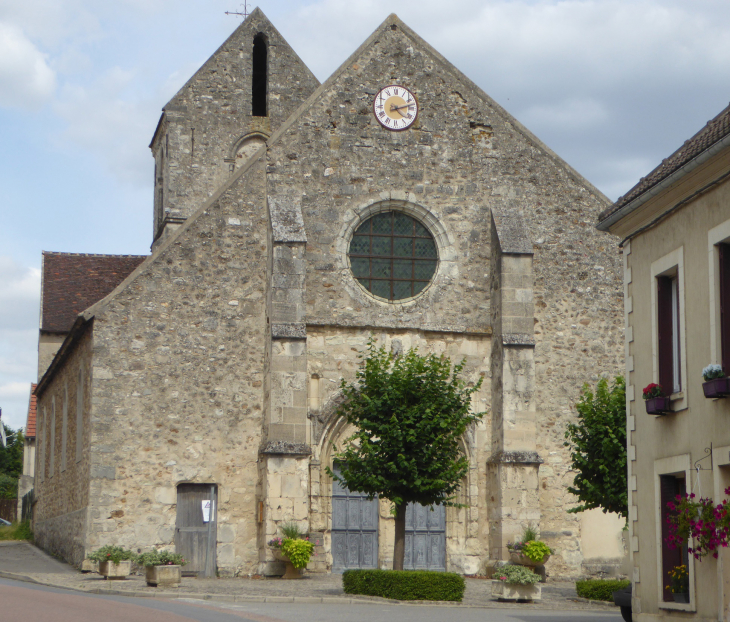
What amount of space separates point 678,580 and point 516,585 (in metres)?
4.41

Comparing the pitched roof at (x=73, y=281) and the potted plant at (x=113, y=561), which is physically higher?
the pitched roof at (x=73, y=281)

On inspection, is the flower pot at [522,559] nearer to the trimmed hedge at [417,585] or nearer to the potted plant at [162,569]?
the trimmed hedge at [417,585]

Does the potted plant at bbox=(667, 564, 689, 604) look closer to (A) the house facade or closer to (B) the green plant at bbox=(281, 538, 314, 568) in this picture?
(A) the house facade

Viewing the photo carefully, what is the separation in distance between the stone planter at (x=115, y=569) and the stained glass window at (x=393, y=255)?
7.06 meters

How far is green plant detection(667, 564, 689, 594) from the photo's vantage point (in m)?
11.8

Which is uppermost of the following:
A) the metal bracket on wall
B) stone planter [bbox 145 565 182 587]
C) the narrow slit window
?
the narrow slit window

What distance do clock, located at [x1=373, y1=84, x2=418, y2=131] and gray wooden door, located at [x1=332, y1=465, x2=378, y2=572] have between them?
22.9ft

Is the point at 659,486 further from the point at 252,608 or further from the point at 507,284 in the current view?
the point at 507,284

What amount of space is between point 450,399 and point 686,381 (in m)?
6.26

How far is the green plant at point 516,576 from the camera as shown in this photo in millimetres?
16016

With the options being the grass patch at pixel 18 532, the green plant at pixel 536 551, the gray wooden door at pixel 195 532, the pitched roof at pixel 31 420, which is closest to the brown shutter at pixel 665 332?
the green plant at pixel 536 551

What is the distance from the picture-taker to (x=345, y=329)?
20672 millimetres

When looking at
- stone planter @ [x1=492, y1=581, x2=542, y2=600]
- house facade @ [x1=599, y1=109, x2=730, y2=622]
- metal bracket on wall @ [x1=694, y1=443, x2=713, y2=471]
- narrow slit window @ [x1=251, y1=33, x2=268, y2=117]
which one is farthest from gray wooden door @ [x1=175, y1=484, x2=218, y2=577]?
narrow slit window @ [x1=251, y1=33, x2=268, y2=117]

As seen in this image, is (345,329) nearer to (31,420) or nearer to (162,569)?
(162,569)
